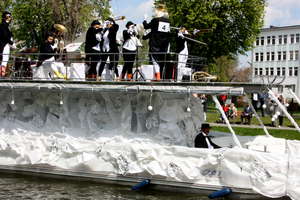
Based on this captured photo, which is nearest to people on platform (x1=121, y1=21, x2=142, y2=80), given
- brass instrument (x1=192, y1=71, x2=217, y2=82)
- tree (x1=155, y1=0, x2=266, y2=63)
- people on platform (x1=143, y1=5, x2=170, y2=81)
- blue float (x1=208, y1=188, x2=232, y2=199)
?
people on platform (x1=143, y1=5, x2=170, y2=81)

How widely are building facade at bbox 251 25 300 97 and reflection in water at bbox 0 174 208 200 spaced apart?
6817 cm

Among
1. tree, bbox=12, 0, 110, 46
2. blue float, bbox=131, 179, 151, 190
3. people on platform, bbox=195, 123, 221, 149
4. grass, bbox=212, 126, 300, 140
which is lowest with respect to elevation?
blue float, bbox=131, 179, 151, 190

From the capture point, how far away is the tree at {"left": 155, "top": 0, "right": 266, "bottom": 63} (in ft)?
127

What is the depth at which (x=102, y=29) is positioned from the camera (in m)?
14.1

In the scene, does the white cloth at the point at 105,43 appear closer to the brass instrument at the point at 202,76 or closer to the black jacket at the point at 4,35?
the brass instrument at the point at 202,76

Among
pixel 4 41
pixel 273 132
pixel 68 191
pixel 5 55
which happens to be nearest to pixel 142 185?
pixel 68 191

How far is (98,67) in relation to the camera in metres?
13.8

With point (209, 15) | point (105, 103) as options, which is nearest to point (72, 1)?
point (209, 15)

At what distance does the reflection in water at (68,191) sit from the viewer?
11.0m

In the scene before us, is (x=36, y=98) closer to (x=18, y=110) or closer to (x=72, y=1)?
(x=18, y=110)

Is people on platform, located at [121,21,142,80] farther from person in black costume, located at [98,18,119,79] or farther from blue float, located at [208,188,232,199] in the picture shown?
blue float, located at [208,188,232,199]

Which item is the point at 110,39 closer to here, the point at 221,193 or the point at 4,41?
the point at 4,41

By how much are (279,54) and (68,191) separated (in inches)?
2955

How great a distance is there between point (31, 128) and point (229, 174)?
19.3 ft
